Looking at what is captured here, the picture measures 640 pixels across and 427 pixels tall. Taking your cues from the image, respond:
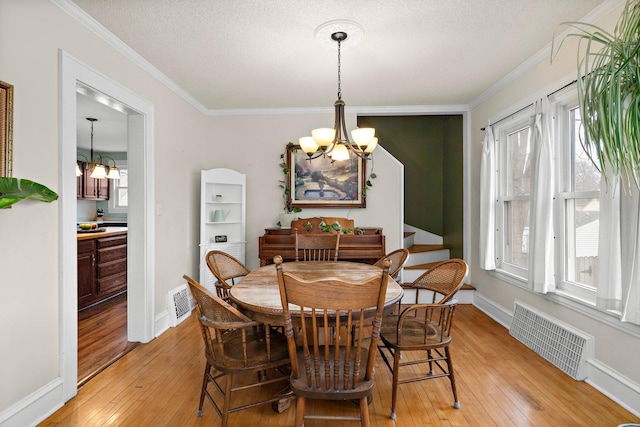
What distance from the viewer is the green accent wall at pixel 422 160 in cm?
572

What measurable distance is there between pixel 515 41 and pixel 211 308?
301cm

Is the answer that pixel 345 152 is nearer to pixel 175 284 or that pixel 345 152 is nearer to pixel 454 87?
pixel 454 87

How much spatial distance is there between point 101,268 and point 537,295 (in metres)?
4.88

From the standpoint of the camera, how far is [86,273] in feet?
13.6

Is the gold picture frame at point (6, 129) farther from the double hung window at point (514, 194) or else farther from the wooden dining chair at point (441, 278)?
the double hung window at point (514, 194)

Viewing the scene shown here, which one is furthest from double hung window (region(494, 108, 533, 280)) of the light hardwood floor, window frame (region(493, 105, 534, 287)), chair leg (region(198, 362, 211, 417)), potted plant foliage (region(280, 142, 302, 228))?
chair leg (region(198, 362, 211, 417))

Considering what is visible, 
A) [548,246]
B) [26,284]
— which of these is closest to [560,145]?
[548,246]

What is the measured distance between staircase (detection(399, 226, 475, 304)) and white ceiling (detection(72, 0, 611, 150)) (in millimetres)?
2237

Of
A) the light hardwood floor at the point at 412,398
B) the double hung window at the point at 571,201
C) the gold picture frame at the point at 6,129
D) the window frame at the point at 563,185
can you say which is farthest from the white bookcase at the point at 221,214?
the window frame at the point at 563,185

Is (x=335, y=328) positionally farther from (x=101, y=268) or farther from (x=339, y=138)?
(x=101, y=268)

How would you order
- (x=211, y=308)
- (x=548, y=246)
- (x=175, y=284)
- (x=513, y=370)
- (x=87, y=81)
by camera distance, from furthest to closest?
(x=175, y=284) → (x=548, y=246) → (x=513, y=370) → (x=87, y=81) → (x=211, y=308)

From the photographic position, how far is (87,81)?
245 cm

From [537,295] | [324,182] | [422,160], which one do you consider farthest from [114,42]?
[422,160]

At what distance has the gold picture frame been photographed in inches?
71.3
